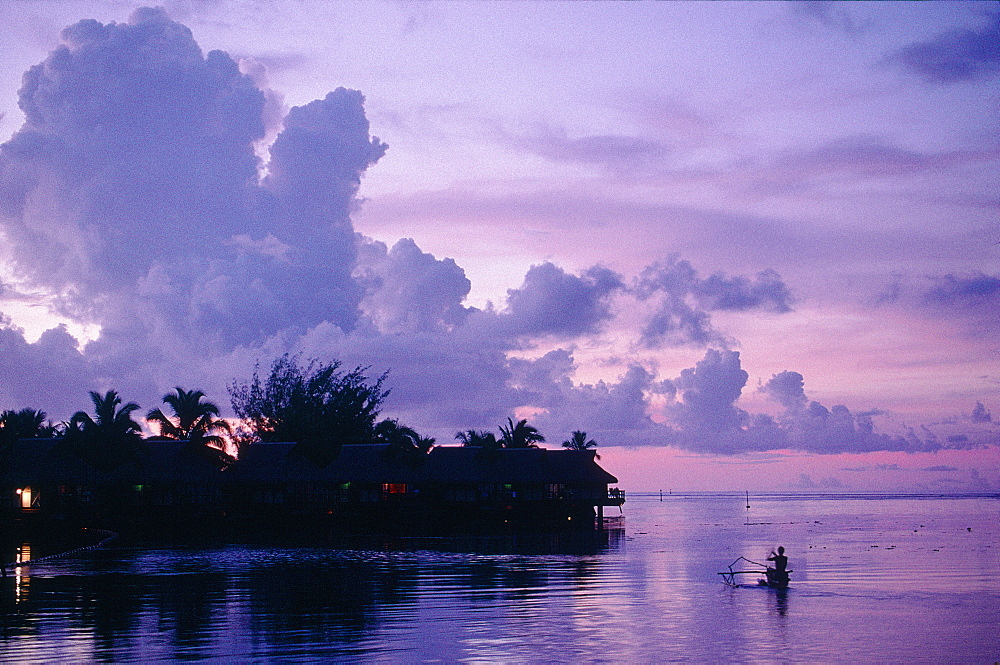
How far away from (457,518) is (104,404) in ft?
97.5

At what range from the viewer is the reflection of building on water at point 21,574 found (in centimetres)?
3503

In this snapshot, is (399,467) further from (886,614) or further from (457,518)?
(886,614)

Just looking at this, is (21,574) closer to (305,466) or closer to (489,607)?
(489,607)

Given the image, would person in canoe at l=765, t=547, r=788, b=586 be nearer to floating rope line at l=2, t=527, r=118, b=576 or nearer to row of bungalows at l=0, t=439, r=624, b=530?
floating rope line at l=2, t=527, r=118, b=576

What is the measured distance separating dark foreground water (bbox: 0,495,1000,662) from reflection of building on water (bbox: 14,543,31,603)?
0.34 feet

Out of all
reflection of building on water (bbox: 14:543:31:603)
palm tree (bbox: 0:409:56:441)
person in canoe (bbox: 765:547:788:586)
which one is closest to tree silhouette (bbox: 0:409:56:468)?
palm tree (bbox: 0:409:56:441)

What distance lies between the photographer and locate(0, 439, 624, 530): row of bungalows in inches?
3103

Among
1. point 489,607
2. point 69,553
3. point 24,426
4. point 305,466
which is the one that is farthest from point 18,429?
point 489,607

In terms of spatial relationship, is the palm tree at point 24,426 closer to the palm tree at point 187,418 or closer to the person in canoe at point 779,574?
the palm tree at point 187,418

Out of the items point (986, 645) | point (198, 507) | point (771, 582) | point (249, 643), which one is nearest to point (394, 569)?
point (771, 582)

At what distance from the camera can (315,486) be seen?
289ft

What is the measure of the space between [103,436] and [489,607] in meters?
56.3

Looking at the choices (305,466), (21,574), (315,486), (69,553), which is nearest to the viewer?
(21,574)

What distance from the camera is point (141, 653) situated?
2439 cm
